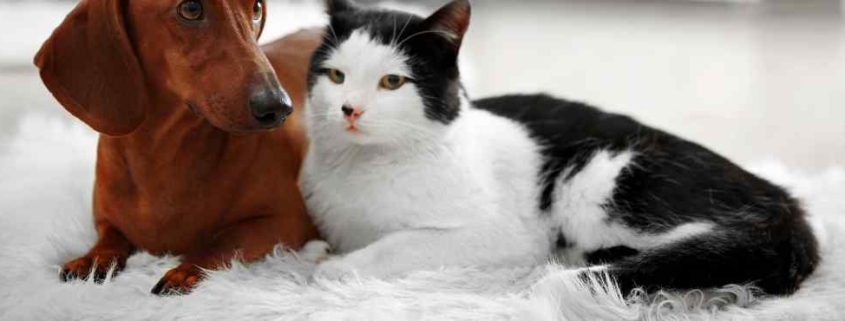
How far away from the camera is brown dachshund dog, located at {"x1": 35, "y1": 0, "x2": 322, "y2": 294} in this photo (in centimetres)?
115

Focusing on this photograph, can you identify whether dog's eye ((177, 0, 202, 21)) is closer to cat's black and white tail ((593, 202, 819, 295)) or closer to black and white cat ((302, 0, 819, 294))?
black and white cat ((302, 0, 819, 294))

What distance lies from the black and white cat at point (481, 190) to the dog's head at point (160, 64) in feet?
0.61

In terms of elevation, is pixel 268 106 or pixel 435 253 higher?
pixel 268 106

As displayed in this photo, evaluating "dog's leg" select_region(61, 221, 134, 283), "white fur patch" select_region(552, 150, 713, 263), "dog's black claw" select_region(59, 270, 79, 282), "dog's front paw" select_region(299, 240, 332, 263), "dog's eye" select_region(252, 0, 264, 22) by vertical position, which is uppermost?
"dog's eye" select_region(252, 0, 264, 22)

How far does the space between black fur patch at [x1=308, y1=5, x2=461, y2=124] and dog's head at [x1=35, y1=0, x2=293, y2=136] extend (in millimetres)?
173

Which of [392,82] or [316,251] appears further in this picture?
[316,251]

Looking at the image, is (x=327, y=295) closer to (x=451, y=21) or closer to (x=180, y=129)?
(x=180, y=129)

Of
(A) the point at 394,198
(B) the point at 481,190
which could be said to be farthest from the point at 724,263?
(A) the point at 394,198

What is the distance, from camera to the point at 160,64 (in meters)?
1.20

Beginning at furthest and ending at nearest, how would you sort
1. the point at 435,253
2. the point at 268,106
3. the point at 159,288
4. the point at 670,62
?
the point at 670,62
the point at 435,253
the point at 159,288
the point at 268,106

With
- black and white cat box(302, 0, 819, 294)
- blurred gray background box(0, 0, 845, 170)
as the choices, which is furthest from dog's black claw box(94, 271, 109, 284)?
blurred gray background box(0, 0, 845, 170)

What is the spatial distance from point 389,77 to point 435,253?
10.9 inches

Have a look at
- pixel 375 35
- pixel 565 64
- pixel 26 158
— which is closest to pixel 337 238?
pixel 375 35

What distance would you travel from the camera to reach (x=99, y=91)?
1204 mm
